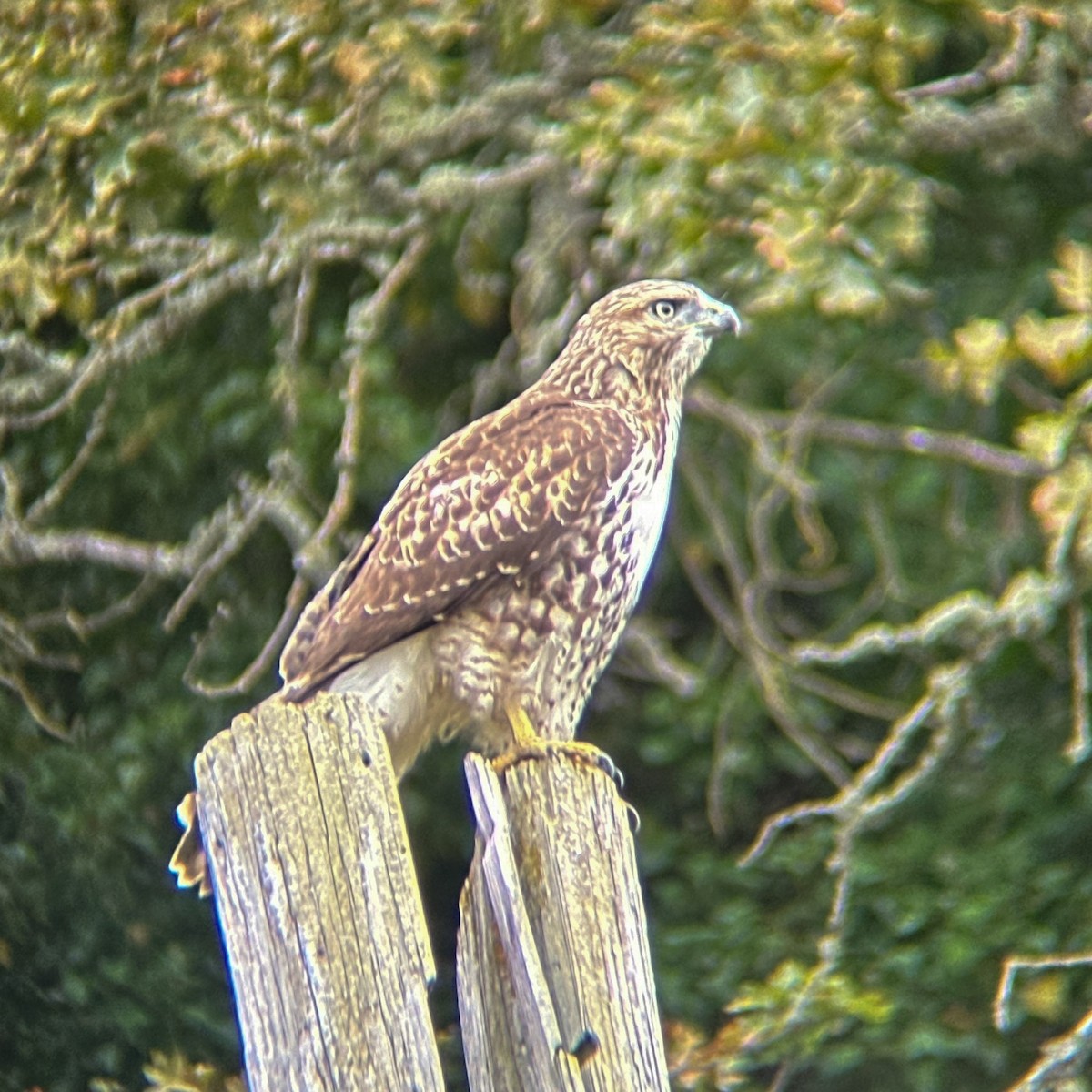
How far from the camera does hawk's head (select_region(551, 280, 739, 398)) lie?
3.33m

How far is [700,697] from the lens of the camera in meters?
4.58

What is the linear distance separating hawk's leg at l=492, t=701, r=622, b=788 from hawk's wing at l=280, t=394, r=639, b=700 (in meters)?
0.21

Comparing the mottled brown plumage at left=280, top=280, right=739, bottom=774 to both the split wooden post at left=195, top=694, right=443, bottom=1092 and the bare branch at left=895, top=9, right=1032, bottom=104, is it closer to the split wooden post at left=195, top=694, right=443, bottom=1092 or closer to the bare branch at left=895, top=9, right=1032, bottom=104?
the split wooden post at left=195, top=694, right=443, bottom=1092

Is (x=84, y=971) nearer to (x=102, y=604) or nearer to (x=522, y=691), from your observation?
(x=102, y=604)

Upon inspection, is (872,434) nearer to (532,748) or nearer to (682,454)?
(682,454)

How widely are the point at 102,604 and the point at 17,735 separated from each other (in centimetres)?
43

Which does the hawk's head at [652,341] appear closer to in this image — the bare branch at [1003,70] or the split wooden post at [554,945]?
the bare branch at [1003,70]

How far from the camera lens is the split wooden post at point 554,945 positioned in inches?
71.5

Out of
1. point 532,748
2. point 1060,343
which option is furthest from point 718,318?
point 532,748

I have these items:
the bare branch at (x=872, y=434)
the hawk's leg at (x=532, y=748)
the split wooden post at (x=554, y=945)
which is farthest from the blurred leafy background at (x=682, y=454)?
the split wooden post at (x=554, y=945)

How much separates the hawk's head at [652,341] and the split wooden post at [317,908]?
165 cm

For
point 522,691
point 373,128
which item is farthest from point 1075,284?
point 373,128

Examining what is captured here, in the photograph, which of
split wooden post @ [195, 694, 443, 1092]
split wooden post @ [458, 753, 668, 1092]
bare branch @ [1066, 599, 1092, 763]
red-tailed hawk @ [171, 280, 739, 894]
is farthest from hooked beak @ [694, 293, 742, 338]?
split wooden post @ [195, 694, 443, 1092]

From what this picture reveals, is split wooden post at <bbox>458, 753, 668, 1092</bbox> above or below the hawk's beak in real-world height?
above
